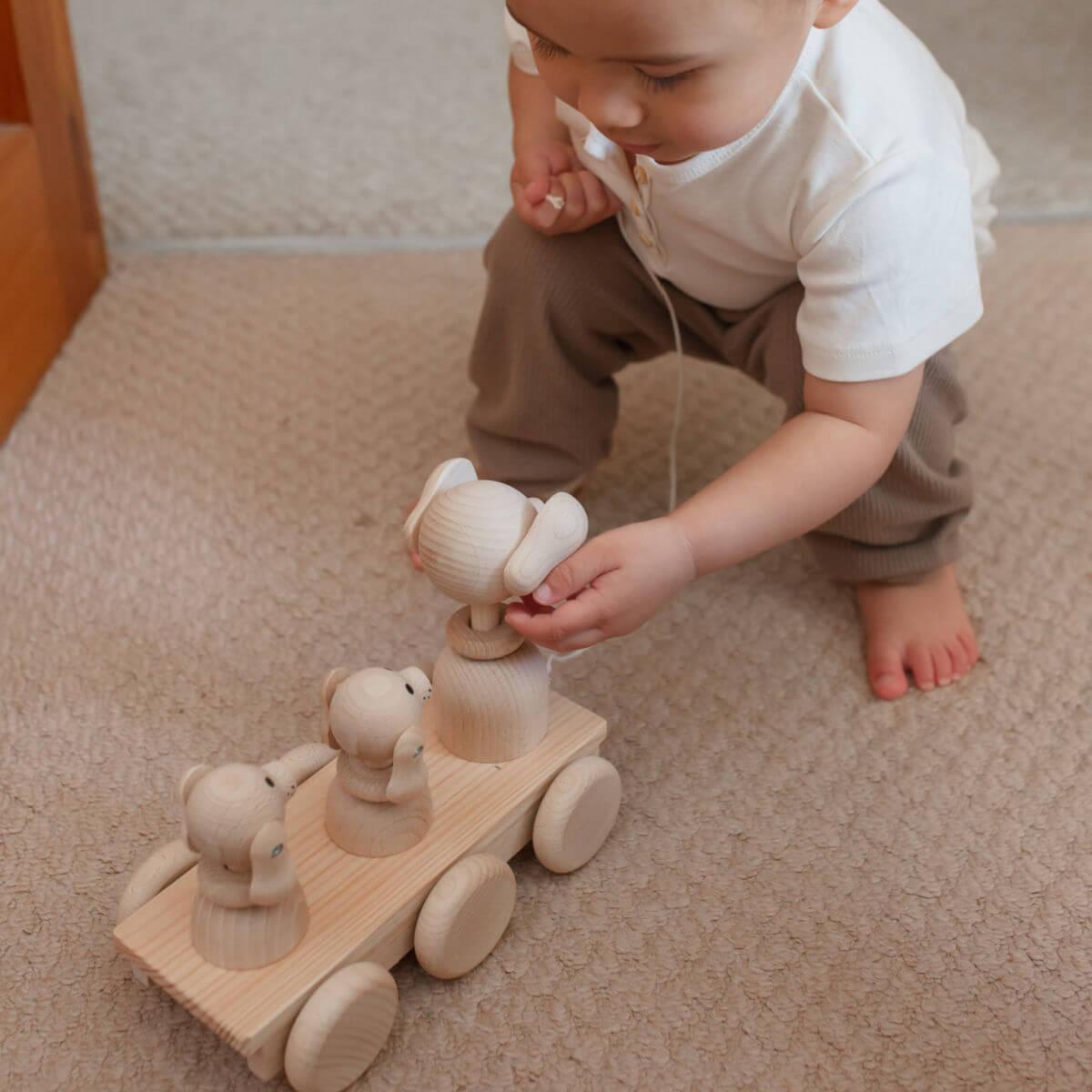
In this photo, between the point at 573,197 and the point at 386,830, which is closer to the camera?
the point at 386,830

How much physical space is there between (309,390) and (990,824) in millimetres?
617

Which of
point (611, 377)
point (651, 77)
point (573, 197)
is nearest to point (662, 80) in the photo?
point (651, 77)

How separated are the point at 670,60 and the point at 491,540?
8.6 inches

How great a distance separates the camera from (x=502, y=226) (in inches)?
35.2

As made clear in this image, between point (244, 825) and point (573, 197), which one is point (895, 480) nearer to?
point (573, 197)

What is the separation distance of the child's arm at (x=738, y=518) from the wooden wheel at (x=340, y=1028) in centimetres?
17

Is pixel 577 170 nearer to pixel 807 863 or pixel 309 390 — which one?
pixel 309 390

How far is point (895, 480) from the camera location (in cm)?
81

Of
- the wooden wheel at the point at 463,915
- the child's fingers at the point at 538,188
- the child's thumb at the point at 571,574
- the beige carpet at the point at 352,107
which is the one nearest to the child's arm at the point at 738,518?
the child's thumb at the point at 571,574

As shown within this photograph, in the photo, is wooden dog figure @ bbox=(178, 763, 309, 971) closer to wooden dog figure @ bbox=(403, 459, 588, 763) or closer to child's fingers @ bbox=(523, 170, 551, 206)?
wooden dog figure @ bbox=(403, 459, 588, 763)

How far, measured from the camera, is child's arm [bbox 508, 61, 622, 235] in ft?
2.71

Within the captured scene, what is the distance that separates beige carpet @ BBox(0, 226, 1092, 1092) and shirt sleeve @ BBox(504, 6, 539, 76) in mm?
280

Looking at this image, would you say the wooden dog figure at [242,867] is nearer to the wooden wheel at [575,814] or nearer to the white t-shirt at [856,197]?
the wooden wheel at [575,814]

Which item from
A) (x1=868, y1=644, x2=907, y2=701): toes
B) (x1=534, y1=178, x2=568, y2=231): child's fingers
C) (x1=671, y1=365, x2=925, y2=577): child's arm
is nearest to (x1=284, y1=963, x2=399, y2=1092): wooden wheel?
(x1=671, y1=365, x2=925, y2=577): child's arm
